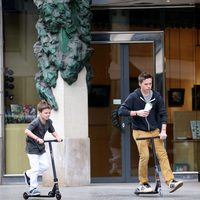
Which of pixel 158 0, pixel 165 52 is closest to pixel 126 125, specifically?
pixel 165 52

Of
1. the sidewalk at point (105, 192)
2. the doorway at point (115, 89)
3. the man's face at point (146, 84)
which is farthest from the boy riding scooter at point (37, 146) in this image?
the doorway at point (115, 89)

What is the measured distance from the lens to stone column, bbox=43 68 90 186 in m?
12.9

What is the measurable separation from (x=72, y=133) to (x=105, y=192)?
156cm

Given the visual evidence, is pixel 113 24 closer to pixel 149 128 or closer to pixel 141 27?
pixel 141 27

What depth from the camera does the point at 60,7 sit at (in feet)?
42.2

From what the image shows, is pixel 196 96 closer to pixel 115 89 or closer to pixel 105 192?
pixel 115 89

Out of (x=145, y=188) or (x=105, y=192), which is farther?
(x=105, y=192)

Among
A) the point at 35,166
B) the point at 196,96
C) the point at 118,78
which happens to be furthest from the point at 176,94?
the point at 35,166

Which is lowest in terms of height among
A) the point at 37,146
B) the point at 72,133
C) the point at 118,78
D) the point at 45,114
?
the point at 37,146

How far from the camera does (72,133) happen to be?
13.1 m

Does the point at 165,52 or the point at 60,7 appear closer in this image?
the point at 60,7

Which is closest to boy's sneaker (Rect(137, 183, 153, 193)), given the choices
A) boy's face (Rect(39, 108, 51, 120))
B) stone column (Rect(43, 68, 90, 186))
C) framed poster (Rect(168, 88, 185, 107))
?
boy's face (Rect(39, 108, 51, 120))

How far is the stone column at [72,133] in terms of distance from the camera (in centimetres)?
1291

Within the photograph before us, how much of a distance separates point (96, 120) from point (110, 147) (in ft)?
2.05
